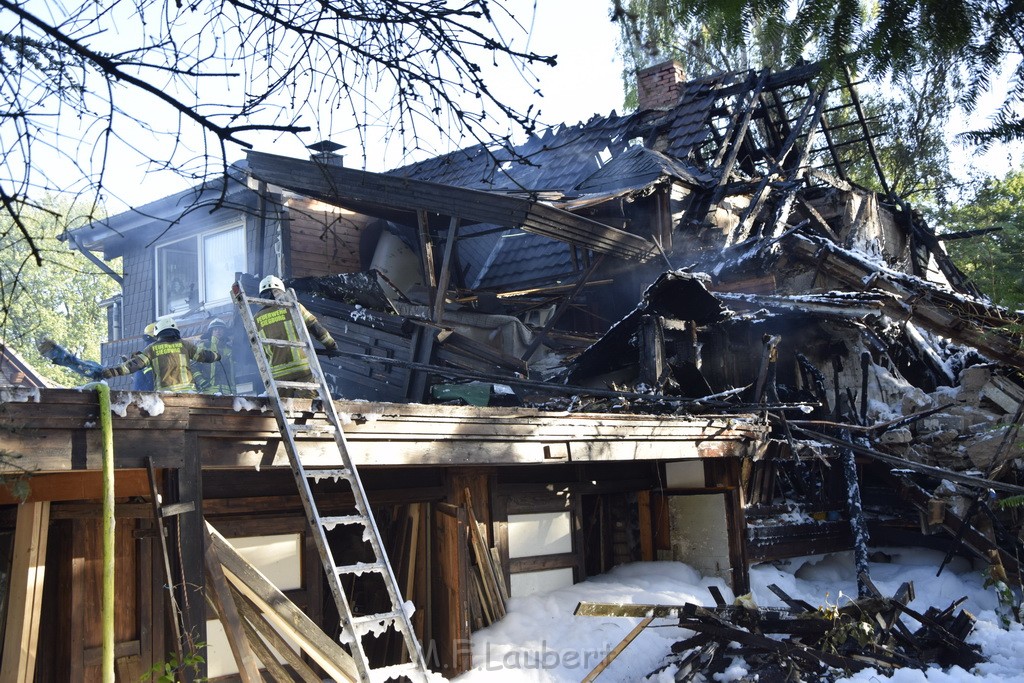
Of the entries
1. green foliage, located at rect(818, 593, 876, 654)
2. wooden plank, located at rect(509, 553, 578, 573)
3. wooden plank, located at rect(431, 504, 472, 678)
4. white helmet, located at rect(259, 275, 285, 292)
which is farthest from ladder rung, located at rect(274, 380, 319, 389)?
green foliage, located at rect(818, 593, 876, 654)

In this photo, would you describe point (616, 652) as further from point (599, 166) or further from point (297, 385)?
point (599, 166)

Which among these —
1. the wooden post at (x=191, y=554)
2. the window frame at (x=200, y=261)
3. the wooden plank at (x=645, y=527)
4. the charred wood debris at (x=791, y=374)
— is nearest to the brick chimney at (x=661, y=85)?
the charred wood debris at (x=791, y=374)

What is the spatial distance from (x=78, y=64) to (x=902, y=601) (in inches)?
366

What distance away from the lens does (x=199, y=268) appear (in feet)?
52.4

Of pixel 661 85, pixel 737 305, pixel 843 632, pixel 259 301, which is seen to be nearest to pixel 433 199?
pixel 737 305

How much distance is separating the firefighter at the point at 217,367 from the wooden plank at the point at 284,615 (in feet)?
14.6

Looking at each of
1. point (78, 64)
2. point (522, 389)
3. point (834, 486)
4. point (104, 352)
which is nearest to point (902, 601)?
point (834, 486)

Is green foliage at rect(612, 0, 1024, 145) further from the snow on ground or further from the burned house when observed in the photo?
the snow on ground

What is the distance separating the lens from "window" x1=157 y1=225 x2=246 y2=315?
15.6 m

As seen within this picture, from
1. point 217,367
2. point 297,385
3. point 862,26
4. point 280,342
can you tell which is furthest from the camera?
point 217,367

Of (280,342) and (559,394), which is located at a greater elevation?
(280,342)

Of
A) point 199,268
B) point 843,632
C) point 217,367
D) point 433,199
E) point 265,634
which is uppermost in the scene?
point 199,268

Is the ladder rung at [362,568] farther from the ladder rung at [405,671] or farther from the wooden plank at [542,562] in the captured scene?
the wooden plank at [542,562]

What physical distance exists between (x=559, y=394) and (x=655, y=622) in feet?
9.71
